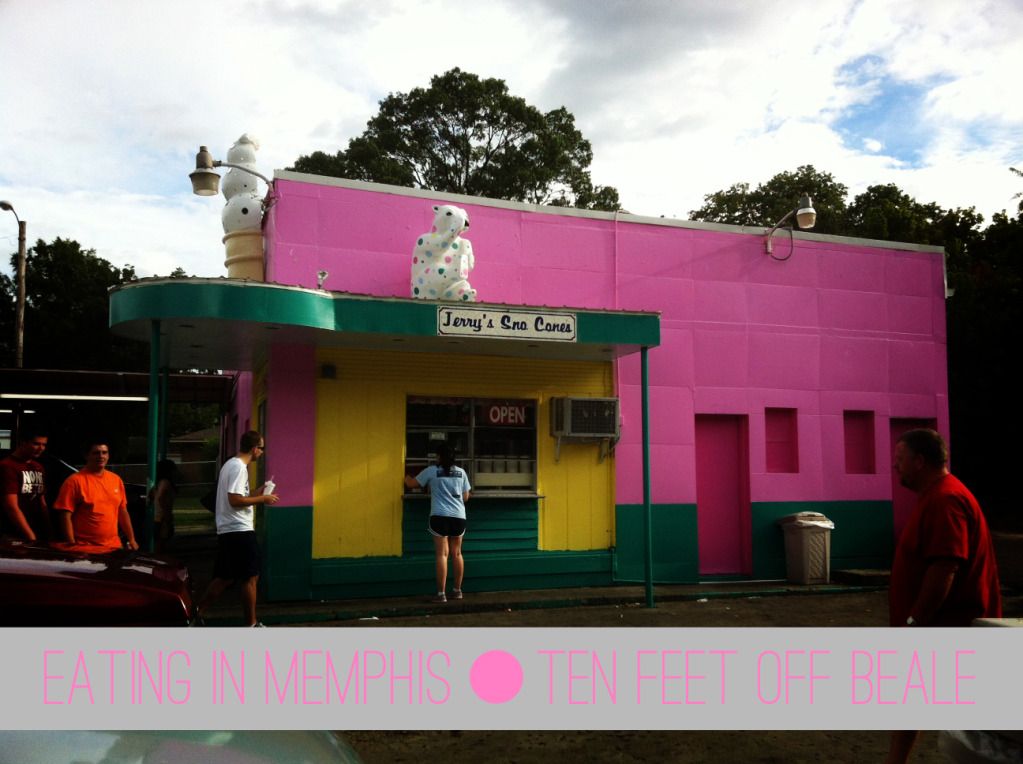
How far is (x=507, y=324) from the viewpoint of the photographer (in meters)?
8.94

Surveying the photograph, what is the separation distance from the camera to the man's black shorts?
23.7 ft

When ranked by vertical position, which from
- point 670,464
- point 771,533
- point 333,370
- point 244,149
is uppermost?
point 244,149

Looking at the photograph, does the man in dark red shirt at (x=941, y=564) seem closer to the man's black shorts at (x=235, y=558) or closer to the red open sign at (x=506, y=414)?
the man's black shorts at (x=235, y=558)

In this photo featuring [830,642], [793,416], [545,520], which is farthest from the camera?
[793,416]

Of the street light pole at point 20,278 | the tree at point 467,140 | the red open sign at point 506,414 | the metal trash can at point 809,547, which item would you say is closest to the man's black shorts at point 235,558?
the red open sign at point 506,414

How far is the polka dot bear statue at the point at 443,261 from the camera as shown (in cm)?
952

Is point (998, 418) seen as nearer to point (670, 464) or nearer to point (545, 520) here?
point (670, 464)

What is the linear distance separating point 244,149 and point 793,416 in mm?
8392

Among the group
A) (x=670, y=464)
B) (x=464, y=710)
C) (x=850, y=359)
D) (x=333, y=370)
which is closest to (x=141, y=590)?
(x=464, y=710)

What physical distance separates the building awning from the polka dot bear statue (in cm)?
60

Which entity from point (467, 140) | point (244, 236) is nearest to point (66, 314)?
point (467, 140)

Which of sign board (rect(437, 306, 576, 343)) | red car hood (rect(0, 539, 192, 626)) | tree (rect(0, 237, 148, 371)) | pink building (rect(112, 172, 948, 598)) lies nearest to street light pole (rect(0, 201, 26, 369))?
tree (rect(0, 237, 148, 371))

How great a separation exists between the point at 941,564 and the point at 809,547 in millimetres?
7790

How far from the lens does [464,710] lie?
356cm
